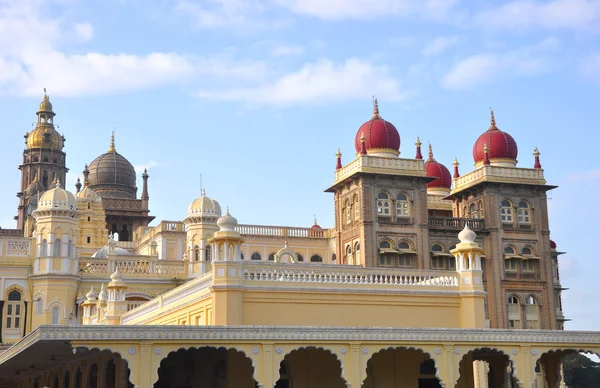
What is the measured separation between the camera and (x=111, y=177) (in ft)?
244

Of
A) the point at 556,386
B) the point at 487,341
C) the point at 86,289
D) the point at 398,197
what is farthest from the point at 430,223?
the point at 487,341

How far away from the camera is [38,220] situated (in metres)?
47.2

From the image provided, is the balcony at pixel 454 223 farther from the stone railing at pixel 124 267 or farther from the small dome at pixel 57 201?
the small dome at pixel 57 201

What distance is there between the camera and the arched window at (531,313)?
181ft

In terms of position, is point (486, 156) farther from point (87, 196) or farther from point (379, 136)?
point (87, 196)

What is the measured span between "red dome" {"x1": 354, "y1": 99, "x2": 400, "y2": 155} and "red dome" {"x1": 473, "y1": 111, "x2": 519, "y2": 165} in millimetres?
6265

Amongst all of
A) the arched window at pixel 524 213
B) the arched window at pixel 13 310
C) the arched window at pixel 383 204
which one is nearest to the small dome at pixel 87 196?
the arched window at pixel 13 310

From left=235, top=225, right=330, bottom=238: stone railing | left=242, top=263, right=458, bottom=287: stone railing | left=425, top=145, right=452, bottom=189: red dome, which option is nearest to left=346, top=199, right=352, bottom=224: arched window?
left=235, top=225, right=330, bottom=238: stone railing

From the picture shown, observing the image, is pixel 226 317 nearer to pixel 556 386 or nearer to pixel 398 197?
pixel 556 386

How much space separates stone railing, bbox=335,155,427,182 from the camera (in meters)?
53.8

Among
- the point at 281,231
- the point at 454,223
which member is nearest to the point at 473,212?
the point at 454,223

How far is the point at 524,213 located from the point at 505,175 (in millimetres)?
2721

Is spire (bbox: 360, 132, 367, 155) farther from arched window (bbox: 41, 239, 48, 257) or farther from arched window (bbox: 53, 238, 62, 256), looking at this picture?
arched window (bbox: 41, 239, 48, 257)

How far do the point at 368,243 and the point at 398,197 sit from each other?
11.7ft
